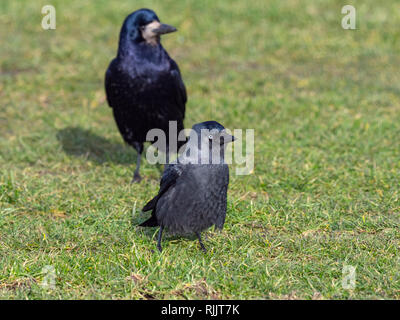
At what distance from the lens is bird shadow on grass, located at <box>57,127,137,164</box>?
632 cm

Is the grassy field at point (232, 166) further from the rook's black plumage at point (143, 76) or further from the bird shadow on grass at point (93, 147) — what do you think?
the rook's black plumage at point (143, 76)

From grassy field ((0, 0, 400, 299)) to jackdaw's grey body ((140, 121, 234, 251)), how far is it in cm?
25

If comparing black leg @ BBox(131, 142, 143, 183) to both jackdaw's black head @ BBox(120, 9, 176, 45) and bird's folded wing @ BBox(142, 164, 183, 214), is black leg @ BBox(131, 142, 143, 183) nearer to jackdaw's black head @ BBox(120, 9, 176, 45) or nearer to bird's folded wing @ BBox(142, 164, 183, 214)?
jackdaw's black head @ BBox(120, 9, 176, 45)

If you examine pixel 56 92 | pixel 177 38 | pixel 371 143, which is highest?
pixel 177 38

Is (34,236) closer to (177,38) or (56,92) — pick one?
(56,92)

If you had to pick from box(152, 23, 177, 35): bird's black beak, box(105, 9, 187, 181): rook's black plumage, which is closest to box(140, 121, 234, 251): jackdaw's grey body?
box(105, 9, 187, 181): rook's black plumage

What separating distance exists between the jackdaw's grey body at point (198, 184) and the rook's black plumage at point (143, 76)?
1.60 metres

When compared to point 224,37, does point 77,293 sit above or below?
below

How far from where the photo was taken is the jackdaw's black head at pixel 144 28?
5.46 meters

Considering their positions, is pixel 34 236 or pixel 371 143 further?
pixel 371 143

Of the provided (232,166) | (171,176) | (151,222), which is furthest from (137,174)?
(171,176)

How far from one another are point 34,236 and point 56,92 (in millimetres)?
4155
